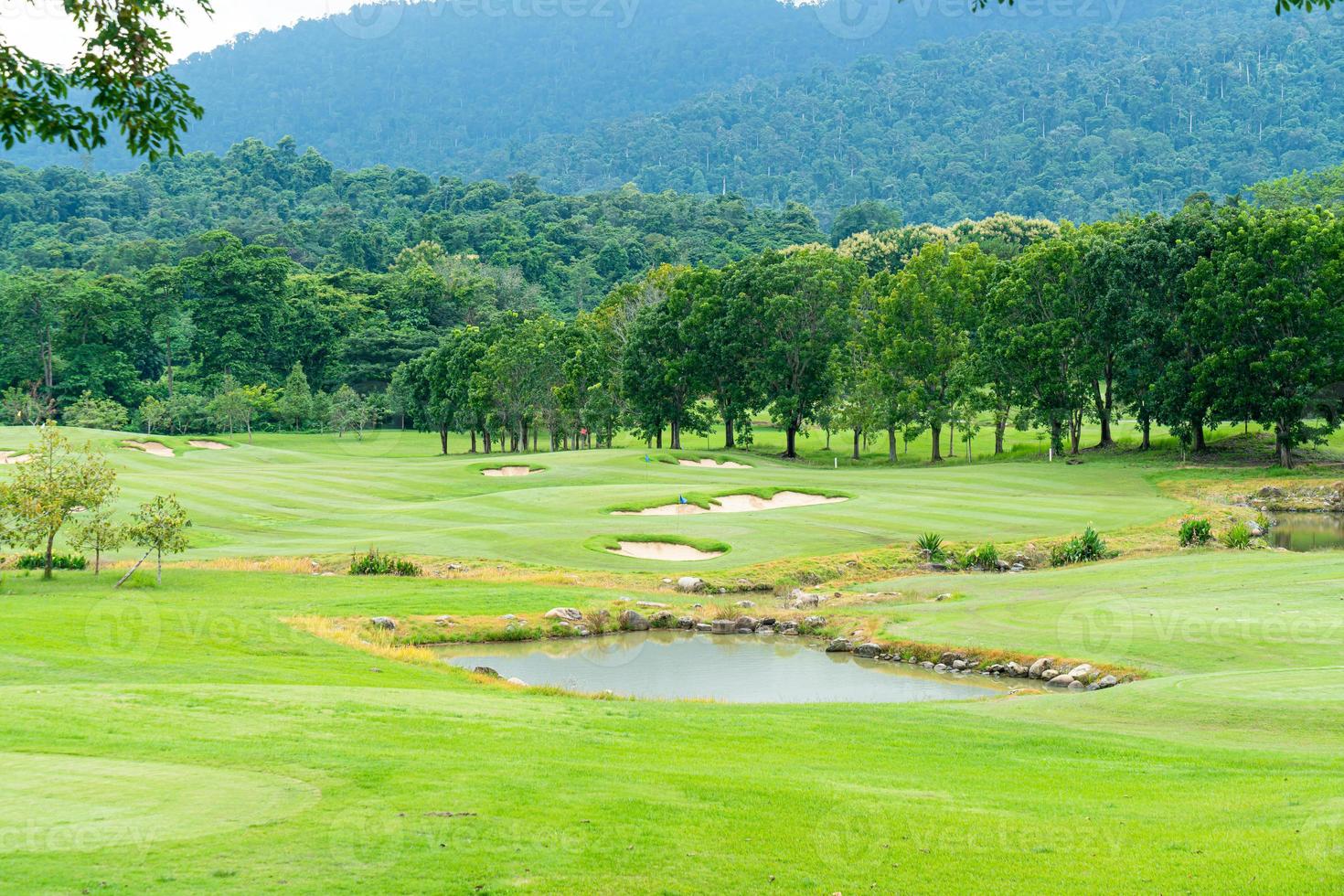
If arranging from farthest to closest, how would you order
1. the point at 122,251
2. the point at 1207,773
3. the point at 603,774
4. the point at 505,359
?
the point at 122,251, the point at 505,359, the point at 1207,773, the point at 603,774

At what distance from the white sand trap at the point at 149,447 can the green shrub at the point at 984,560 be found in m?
58.3

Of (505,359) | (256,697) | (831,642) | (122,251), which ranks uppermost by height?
(122,251)


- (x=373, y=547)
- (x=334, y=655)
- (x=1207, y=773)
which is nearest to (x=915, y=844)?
(x=1207, y=773)

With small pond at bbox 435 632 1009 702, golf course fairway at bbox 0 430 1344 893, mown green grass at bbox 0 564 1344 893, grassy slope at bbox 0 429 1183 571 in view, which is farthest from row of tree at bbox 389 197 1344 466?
mown green grass at bbox 0 564 1344 893

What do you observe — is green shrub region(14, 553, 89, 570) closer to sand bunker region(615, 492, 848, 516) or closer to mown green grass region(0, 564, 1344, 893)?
mown green grass region(0, 564, 1344, 893)

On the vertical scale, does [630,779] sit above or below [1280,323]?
below

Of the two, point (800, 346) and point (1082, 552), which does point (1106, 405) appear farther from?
point (1082, 552)

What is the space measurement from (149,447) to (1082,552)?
67105 millimetres

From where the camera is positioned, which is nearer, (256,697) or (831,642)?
(256,697)

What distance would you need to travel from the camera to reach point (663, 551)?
142ft

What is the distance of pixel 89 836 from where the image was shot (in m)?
9.90

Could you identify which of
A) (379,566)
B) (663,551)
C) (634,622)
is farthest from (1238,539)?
(379,566)

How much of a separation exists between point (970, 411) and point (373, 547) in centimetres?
4490

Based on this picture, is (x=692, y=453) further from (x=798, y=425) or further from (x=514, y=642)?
(x=514, y=642)
